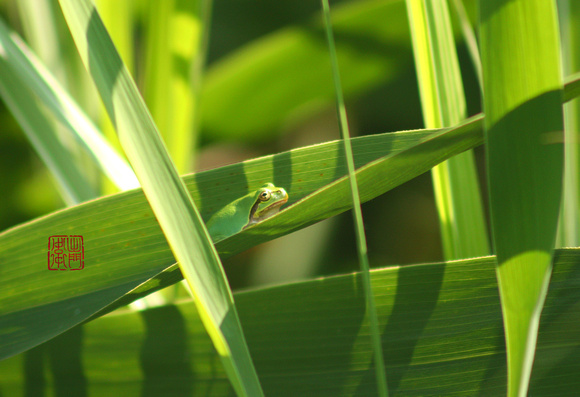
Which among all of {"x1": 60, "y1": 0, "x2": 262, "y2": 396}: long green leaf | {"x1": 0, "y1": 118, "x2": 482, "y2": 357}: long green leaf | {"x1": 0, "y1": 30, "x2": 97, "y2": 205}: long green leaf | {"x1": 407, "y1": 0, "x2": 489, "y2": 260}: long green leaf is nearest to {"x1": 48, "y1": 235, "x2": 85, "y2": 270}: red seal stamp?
{"x1": 0, "y1": 118, "x2": 482, "y2": 357}: long green leaf

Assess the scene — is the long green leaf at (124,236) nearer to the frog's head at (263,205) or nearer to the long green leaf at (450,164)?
the long green leaf at (450,164)

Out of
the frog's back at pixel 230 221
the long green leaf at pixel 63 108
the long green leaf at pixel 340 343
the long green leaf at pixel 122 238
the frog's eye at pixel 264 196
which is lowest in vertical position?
the long green leaf at pixel 340 343

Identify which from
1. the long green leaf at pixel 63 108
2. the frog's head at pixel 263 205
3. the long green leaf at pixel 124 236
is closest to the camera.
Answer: the long green leaf at pixel 124 236

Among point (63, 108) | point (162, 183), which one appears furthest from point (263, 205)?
point (162, 183)

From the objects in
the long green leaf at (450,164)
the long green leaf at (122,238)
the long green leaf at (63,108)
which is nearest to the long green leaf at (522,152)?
the long green leaf at (122,238)

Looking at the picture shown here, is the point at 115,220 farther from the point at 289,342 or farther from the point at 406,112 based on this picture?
the point at 406,112

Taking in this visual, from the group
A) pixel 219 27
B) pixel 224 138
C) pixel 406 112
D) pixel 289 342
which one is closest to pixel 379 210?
pixel 406 112
